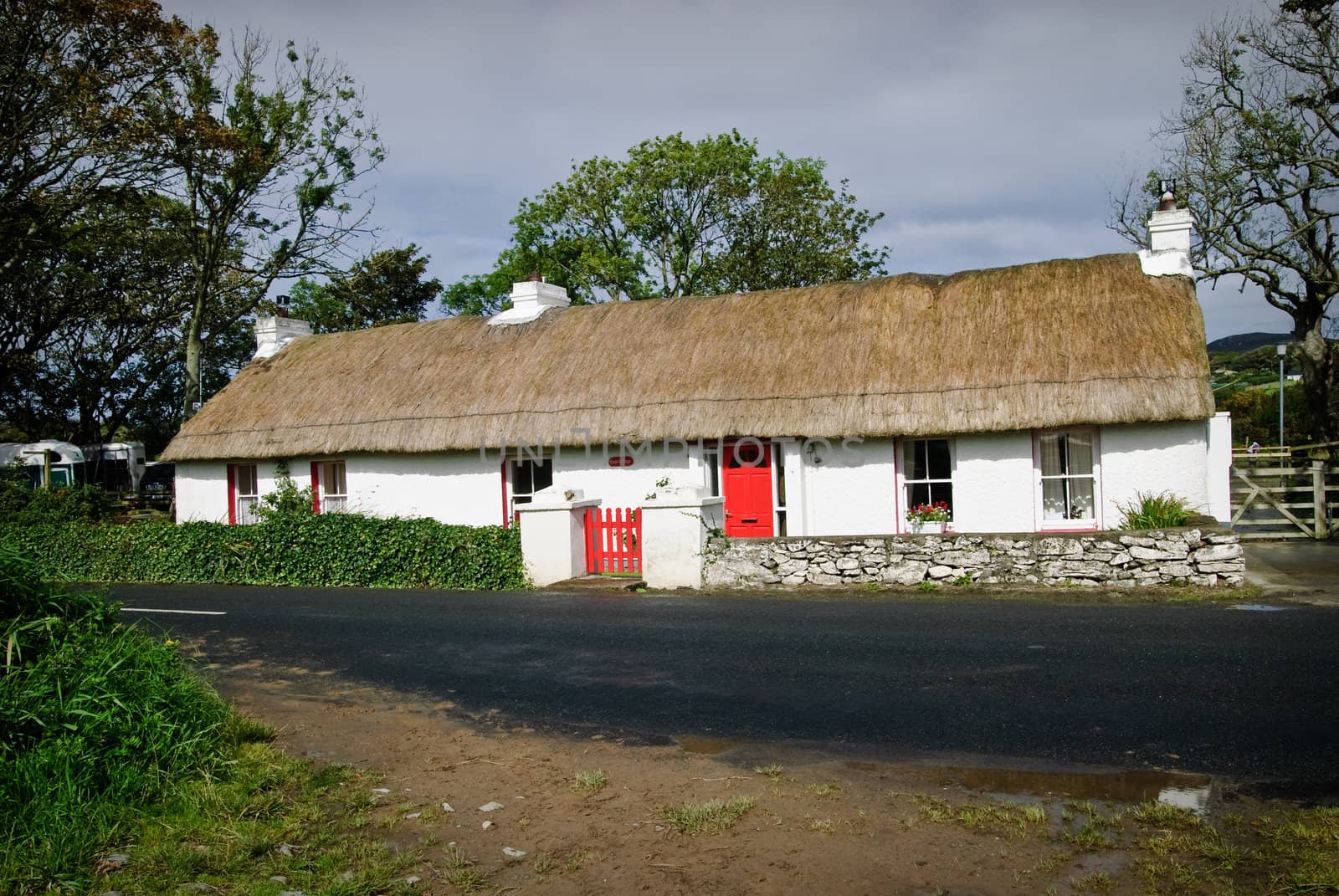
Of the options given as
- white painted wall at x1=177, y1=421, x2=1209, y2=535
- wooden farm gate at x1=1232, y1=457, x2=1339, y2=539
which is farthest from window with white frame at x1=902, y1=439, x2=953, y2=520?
wooden farm gate at x1=1232, y1=457, x2=1339, y2=539

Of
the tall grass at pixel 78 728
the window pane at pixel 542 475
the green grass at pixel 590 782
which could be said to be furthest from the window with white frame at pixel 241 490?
the green grass at pixel 590 782

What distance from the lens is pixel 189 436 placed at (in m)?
22.9

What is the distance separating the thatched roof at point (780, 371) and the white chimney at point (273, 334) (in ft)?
10.6

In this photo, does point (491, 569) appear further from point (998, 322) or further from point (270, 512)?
point (998, 322)

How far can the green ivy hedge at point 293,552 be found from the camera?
15.5m

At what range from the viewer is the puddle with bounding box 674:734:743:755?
645 centimetres

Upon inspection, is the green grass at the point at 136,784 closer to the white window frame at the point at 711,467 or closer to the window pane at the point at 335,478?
the white window frame at the point at 711,467

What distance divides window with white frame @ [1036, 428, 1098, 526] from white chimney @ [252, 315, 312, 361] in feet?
64.1

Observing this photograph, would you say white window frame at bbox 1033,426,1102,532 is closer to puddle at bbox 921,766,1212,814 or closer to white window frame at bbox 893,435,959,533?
white window frame at bbox 893,435,959,533

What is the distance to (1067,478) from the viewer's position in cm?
1559

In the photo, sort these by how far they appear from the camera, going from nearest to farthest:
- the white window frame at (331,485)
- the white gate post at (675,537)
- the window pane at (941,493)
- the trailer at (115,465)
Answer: the white gate post at (675,537) → the window pane at (941,493) → the white window frame at (331,485) → the trailer at (115,465)

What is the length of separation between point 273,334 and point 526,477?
424 inches

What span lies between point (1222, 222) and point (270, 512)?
25.1 meters

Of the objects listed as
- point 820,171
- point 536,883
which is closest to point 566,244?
point 820,171
